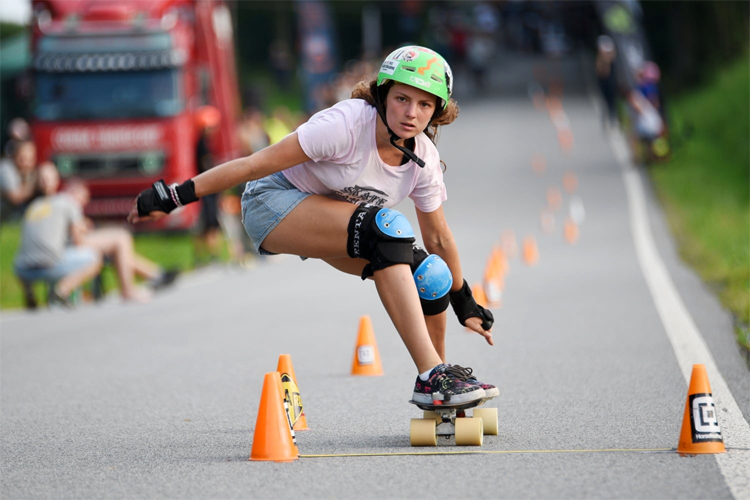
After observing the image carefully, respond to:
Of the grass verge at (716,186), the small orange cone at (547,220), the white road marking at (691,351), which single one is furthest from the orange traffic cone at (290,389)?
the small orange cone at (547,220)

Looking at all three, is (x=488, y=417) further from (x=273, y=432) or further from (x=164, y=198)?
(x=164, y=198)

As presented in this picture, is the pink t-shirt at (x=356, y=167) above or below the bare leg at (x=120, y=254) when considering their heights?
above

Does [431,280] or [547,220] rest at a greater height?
[431,280]

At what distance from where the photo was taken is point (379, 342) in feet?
28.8

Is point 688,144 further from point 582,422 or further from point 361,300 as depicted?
point 582,422

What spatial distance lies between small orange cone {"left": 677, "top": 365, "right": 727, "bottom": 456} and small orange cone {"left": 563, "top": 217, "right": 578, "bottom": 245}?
1271 cm

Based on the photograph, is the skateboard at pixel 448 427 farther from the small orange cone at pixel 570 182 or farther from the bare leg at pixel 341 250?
the small orange cone at pixel 570 182

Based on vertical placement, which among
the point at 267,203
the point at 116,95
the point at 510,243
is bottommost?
the point at 510,243

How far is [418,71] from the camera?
4.95 meters

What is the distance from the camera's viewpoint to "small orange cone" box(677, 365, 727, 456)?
4.56 metres

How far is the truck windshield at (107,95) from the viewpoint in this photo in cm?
1994

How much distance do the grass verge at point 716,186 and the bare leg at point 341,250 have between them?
3.15 meters

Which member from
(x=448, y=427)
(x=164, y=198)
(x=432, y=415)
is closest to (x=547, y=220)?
(x=432, y=415)

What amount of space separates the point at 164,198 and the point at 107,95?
15485mm
